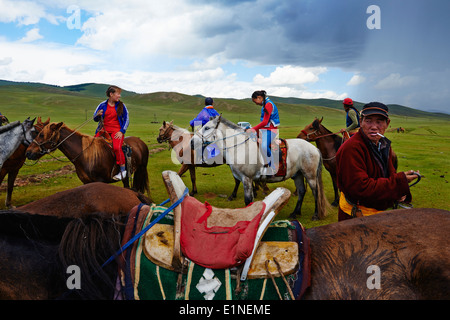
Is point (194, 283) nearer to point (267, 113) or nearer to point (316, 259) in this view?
point (316, 259)

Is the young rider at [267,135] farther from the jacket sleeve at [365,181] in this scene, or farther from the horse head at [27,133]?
the horse head at [27,133]

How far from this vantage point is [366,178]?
258cm

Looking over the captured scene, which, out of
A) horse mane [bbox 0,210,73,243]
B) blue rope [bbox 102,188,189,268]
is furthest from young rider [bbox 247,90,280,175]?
horse mane [bbox 0,210,73,243]

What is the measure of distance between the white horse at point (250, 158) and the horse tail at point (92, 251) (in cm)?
Answer: 470

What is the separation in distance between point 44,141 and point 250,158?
477 cm

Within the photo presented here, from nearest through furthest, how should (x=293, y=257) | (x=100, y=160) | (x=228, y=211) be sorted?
1. (x=293, y=257)
2. (x=228, y=211)
3. (x=100, y=160)

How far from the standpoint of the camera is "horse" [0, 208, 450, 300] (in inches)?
73.0

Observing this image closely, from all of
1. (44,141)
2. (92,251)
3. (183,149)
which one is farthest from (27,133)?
(92,251)
